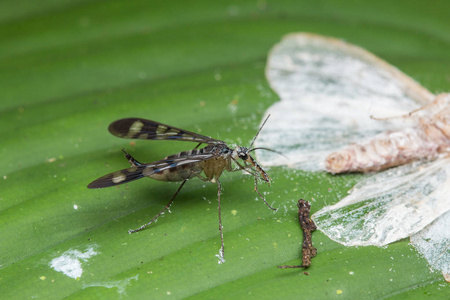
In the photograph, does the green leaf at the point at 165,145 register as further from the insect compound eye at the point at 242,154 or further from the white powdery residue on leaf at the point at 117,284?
the insect compound eye at the point at 242,154

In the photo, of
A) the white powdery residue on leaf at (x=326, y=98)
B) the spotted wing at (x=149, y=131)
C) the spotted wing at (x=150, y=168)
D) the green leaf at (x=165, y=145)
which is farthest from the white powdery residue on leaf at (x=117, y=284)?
the white powdery residue on leaf at (x=326, y=98)

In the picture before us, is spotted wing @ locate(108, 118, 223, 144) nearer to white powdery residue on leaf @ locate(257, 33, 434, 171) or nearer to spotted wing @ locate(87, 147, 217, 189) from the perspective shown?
spotted wing @ locate(87, 147, 217, 189)

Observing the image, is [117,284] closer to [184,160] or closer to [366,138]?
[184,160]

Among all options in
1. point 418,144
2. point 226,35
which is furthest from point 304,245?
point 226,35

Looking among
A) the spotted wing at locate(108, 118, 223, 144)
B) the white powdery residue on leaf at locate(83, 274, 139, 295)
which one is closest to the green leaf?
the white powdery residue on leaf at locate(83, 274, 139, 295)

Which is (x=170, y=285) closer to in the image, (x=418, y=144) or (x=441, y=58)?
(x=418, y=144)

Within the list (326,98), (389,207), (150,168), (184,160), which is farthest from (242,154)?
(326,98)
